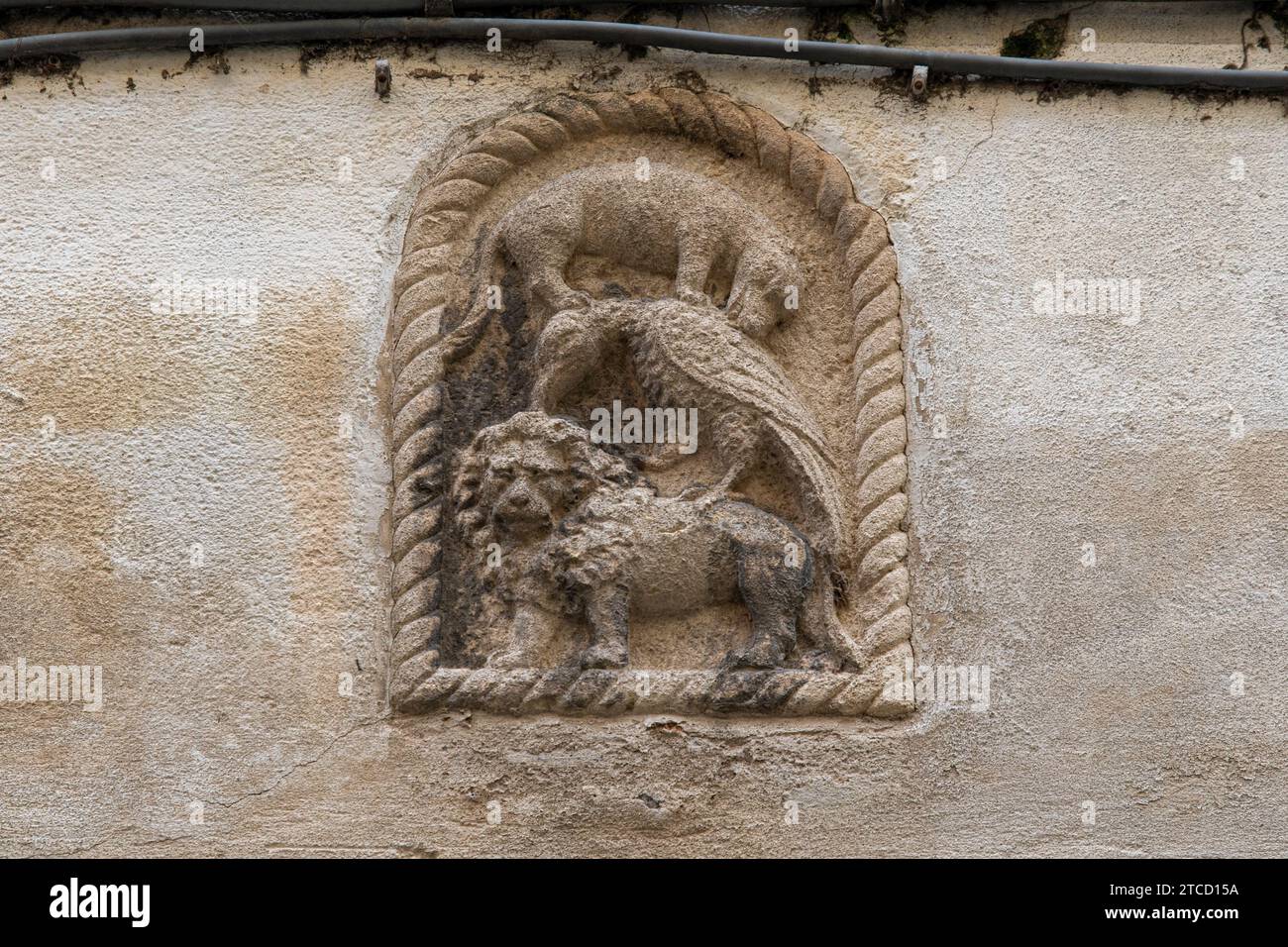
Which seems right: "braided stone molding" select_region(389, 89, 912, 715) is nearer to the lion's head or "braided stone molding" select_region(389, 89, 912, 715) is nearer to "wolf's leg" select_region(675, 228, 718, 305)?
the lion's head

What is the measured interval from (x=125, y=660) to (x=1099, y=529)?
8.77 ft

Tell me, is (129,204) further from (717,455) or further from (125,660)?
(717,455)

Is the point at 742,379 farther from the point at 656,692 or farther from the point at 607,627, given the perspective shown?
the point at 656,692

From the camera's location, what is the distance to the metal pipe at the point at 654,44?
534cm

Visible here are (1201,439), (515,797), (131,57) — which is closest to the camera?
(515,797)

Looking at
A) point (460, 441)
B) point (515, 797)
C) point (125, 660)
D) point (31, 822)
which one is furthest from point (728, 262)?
point (31, 822)

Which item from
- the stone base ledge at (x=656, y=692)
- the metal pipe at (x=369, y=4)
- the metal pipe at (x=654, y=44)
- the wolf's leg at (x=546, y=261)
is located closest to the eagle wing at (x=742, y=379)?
the wolf's leg at (x=546, y=261)

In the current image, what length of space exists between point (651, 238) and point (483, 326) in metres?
0.55

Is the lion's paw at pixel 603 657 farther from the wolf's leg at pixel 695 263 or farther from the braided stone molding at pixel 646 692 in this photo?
the wolf's leg at pixel 695 263

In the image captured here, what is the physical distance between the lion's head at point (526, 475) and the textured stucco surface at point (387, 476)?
0.30 metres

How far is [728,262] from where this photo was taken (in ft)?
17.2

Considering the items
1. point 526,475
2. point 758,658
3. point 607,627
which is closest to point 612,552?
point 607,627

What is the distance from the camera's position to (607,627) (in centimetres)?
479

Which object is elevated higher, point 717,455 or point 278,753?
point 717,455
